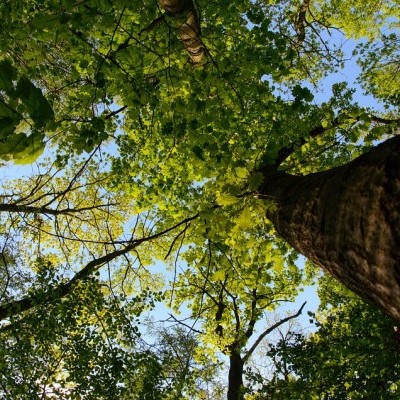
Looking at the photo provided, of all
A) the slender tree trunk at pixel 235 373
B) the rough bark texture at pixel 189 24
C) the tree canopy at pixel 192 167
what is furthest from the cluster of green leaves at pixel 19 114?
the slender tree trunk at pixel 235 373

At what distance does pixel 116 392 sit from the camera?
754cm

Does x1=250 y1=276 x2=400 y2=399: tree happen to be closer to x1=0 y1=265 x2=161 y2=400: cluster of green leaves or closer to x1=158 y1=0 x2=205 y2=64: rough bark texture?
x1=0 y1=265 x2=161 y2=400: cluster of green leaves

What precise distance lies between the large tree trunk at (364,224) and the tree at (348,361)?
14.9 feet

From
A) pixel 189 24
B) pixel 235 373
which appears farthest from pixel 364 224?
pixel 235 373

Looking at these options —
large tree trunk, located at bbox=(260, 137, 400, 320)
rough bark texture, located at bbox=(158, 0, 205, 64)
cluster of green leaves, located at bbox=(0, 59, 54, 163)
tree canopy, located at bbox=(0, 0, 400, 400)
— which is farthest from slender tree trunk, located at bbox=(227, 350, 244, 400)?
cluster of green leaves, located at bbox=(0, 59, 54, 163)

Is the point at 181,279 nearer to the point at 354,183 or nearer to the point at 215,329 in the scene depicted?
the point at 215,329

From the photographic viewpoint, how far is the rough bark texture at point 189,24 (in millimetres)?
5551

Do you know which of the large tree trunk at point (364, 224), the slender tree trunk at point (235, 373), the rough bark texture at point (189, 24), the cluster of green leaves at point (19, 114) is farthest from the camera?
the slender tree trunk at point (235, 373)

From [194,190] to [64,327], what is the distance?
4.45 metres

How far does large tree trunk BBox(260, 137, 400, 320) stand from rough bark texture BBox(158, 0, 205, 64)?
3.35m

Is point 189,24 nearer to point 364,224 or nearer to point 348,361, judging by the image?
point 364,224

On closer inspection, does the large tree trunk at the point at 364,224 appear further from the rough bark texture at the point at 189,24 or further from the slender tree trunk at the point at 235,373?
the slender tree trunk at the point at 235,373

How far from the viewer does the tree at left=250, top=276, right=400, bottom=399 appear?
246 inches

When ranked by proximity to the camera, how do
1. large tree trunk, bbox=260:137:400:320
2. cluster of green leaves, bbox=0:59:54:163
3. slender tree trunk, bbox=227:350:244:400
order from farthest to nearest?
slender tree trunk, bbox=227:350:244:400 → large tree trunk, bbox=260:137:400:320 → cluster of green leaves, bbox=0:59:54:163
